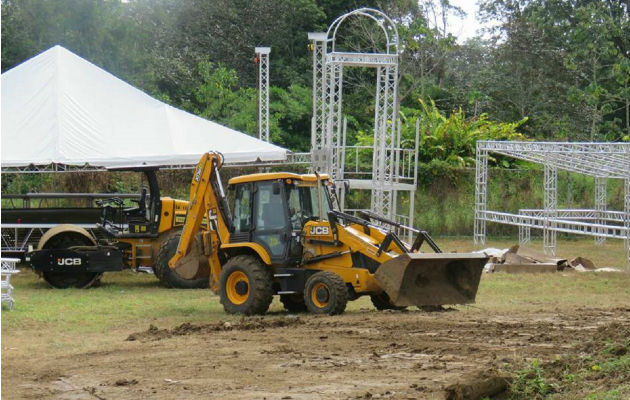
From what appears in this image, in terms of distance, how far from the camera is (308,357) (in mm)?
11367

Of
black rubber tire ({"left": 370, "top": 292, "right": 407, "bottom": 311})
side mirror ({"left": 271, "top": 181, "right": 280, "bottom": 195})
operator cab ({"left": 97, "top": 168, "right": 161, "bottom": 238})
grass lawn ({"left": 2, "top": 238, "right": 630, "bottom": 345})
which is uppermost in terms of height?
side mirror ({"left": 271, "top": 181, "right": 280, "bottom": 195})

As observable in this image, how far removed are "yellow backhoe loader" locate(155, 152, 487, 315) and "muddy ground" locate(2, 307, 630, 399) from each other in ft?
1.32

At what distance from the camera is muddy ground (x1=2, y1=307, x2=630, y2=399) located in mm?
9586

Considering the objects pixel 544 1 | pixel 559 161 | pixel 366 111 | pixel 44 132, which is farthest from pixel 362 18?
pixel 44 132

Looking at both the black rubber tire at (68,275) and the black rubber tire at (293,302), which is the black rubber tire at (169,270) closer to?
the black rubber tire at (68,275)

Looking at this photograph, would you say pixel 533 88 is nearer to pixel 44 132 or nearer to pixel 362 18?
pixel 362 18

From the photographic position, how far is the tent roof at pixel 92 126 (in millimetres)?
21609

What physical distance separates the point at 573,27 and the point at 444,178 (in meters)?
12.1

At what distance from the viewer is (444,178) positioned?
33.7m

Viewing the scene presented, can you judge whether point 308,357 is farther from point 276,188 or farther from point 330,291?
point 276,188

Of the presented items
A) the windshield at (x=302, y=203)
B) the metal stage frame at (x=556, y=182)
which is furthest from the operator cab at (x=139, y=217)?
the metal stage frame at (x=556, y=182)

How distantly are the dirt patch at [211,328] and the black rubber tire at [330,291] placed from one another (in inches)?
23.9

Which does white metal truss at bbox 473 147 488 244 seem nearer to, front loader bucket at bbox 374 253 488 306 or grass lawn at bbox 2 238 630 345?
grass lawn at bbox 2 238 630 345

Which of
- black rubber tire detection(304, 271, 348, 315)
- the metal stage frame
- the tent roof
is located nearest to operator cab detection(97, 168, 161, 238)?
the tent roof
